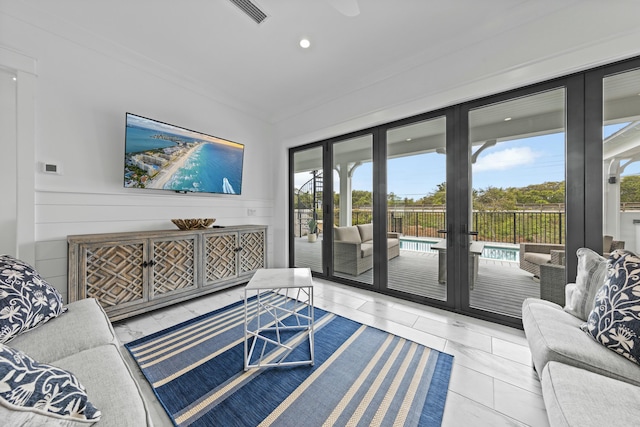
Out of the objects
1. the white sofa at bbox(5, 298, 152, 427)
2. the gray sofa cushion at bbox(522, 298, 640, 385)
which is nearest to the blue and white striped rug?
the white sofa at bbox(5, 298, 152, 427)

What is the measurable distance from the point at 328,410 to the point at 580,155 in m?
2.66

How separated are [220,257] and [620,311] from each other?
3.28 metres

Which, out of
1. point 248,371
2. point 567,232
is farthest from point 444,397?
point 567,232

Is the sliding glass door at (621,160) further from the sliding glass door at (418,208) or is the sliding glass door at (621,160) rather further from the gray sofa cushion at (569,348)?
the sliding glass door at (418,208)

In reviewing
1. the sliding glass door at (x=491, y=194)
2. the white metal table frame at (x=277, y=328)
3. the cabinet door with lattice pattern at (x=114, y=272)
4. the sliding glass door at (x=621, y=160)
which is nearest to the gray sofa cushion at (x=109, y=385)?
the white metal table frame at (x=277, y=328)

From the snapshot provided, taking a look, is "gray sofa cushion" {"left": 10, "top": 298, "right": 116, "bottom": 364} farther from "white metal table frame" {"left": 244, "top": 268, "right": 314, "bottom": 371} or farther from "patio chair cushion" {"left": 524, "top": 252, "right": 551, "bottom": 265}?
"patio chair cushion" {"left": 524, "top": 252, "right": 551, "bottom": 265}

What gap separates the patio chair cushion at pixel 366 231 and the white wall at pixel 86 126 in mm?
2239

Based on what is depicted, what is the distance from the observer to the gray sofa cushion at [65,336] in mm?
1127

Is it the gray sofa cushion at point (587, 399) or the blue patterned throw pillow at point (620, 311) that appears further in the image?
the blue patterned throw pillow at point (620, 311)

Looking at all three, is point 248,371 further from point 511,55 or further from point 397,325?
point 511,55

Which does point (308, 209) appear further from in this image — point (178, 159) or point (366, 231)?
point (178, 159)

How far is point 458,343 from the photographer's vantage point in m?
1.94

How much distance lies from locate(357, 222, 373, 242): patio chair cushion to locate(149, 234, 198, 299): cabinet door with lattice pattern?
6.90ft

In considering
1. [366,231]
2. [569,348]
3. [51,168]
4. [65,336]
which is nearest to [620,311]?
[569,348]
